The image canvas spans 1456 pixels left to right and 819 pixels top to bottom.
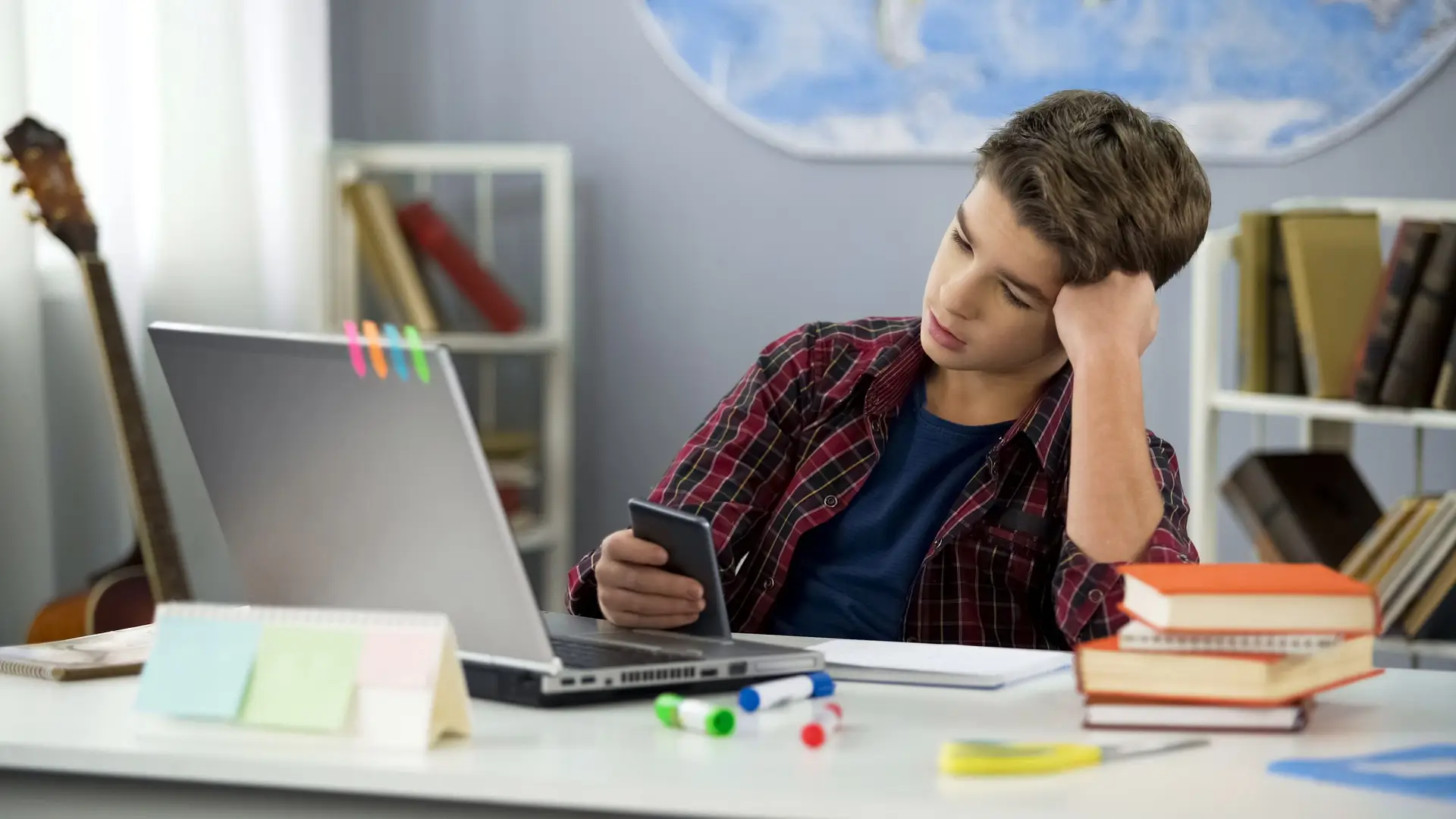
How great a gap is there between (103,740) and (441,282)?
223 cm

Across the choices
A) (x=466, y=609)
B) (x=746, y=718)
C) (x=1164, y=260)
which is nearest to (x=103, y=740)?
(x=466, y=609)

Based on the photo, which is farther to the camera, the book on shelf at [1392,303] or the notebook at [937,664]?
the book on shelf at [1392,303]

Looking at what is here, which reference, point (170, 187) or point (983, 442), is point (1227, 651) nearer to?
point (983, 442)

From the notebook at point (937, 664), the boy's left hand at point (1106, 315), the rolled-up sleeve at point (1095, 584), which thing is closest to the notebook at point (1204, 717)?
the notebook at point (937, 664)

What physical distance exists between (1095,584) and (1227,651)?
273 millimetres

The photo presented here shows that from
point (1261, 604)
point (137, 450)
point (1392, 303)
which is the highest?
point (1392, 303)

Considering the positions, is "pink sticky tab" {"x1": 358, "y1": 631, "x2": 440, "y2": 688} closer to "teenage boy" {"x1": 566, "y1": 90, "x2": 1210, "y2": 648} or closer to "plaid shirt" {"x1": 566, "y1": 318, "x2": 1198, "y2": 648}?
"teenage boy" {"x1": 566, "y1": 90, "x2": 1210, "y2": 648}

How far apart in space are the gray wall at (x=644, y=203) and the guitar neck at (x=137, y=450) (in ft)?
3.37

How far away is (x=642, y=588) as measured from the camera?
1248 millimetres

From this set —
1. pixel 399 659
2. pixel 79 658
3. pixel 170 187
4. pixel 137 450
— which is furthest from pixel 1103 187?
pixel 170 187

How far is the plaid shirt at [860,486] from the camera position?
143 cm

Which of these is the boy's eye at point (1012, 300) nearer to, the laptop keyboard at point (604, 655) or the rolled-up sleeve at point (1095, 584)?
the rolled-up sleeve at point (1095, 584)

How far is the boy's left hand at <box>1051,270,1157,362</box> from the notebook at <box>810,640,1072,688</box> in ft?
0.85

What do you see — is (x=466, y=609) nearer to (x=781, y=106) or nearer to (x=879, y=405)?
(x=879, y=405)
